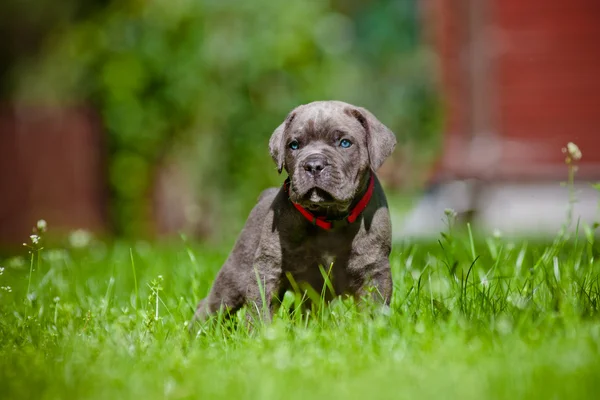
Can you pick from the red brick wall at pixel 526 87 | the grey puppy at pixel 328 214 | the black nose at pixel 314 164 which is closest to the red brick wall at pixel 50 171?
the red brick wall at pixel 526 87

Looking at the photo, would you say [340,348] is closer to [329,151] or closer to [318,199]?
[318,199]

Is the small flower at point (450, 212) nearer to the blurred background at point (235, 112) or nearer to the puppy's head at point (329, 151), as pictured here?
the puppy's head at point (329, 151)

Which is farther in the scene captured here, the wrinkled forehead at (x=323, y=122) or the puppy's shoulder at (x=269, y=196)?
the puppy's shoulder at (x=269, y=196)

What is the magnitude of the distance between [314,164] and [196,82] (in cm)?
806

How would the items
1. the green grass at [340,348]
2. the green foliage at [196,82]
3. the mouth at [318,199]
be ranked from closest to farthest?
the green grass at [340,348], the mouth at [318,199], the green foliage at [196,82]

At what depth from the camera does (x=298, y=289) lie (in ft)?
12.5

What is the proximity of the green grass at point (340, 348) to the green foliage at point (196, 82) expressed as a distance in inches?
290

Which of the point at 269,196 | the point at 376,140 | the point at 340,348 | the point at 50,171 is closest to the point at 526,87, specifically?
the point at 50,171

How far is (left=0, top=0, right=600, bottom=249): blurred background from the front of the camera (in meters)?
10.5

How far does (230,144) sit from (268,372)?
30.4 feet

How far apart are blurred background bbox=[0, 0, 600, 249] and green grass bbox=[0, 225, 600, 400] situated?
638 centimetres

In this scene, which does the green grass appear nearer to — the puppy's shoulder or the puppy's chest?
the puppy's chest

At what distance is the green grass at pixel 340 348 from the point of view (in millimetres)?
2633

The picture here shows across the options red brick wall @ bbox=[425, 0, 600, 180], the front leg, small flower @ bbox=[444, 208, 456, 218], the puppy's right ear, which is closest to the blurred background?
red brick wall @ bbox=[425, 0, 600, 180]
